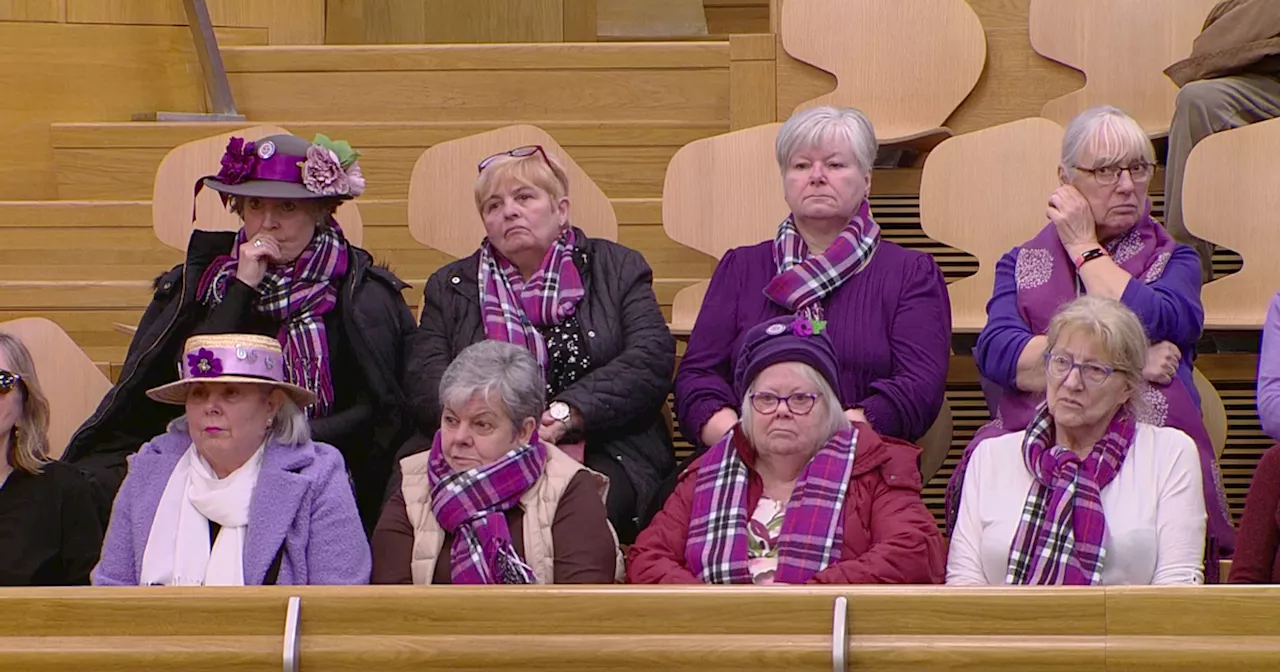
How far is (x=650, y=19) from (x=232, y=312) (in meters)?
2.92

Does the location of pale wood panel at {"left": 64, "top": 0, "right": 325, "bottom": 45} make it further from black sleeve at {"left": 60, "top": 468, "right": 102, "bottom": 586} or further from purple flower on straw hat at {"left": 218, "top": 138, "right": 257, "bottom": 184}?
black sleeve at {"left": 60, "top": 468, "right": 102, "bottom": 586}

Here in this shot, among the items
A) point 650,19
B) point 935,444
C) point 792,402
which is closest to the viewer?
point 792,402

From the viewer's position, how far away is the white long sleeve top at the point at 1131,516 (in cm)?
293

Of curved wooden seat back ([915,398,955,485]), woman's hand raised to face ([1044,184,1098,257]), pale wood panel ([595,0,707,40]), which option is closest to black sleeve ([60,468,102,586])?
curved wooden seat back ([915,398,955,485])

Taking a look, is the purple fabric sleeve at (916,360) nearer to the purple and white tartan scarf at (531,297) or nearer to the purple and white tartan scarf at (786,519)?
the purple and white tartan scarf at (786,519)

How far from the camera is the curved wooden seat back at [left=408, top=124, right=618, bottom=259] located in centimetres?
409

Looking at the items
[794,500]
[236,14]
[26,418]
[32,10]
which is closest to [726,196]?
[794,500]

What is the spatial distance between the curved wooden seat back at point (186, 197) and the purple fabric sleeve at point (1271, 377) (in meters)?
1.81

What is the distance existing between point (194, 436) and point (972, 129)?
2.02 m

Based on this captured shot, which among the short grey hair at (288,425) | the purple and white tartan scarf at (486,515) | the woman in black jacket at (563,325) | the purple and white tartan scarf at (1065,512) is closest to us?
the purple and white tartan scarf at (1065,512)

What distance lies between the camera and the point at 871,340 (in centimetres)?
340

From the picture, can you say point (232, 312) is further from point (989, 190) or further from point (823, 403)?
point (989, 190)

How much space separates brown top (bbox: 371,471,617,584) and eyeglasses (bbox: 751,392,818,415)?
295 millimetres

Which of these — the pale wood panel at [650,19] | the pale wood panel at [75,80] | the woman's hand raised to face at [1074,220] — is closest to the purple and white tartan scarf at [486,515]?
the woman's hand raised to face at [1074,220]
